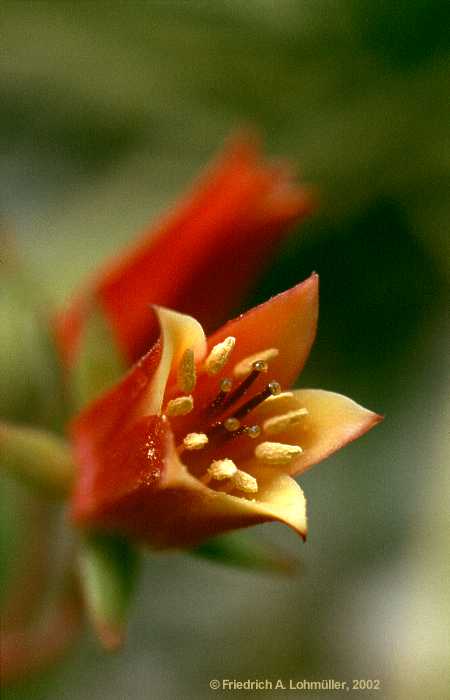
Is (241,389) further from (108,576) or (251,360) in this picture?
(108,576)

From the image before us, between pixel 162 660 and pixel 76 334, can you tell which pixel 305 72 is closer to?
pixel 76 334

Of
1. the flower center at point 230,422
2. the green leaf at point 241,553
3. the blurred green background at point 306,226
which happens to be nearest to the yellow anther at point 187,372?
the flower center at point 230,422

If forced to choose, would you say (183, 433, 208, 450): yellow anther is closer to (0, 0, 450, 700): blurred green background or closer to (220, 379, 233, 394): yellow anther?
(220, 379, 233, 394): yellow anther

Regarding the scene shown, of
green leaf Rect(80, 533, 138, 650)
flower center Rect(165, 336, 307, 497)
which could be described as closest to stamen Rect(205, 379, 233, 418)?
flower center Rect(165, 336, 307, 497)

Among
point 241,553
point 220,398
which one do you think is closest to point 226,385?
point 220,398

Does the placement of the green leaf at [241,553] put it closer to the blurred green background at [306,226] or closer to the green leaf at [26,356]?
the green leaf at [26,356]

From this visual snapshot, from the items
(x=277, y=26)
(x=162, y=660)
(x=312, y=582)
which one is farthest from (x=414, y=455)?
(x=277, y=26)
